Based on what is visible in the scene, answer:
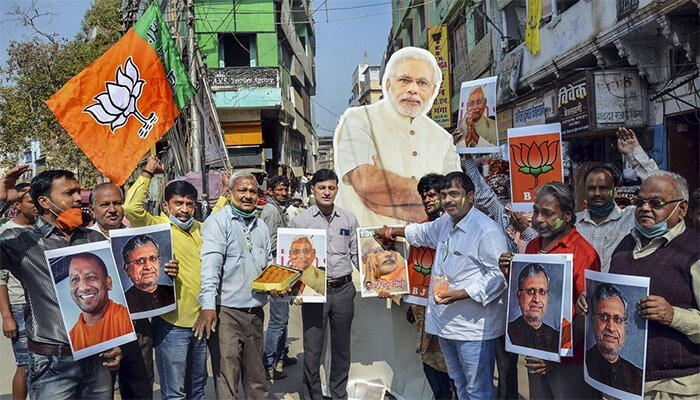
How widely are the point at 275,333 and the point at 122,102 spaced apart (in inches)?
Answer: 105

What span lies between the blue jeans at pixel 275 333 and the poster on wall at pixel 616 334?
339 centimetres

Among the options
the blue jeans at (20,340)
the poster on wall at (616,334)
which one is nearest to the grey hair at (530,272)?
the poster on wall at (616,334)

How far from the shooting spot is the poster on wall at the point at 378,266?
463cm

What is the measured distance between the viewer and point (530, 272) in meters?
2.99

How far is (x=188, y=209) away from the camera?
386cm

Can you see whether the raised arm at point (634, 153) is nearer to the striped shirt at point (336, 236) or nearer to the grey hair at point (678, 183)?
the grey hair at point (678, 183)

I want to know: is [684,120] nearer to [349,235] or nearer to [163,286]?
[349,235]

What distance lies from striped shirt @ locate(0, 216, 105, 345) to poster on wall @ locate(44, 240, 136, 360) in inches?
2.9

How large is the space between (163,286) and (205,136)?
19.5 ft

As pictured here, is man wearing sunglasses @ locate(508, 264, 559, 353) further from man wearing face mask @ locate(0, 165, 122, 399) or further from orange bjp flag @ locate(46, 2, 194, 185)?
orange bjp flag @ locate(46, 2, 194, 185)

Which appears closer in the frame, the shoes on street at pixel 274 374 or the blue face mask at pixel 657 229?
the blue face mask at pixel 657 229

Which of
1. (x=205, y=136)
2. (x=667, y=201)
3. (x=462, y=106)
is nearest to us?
(x=667, y=201)

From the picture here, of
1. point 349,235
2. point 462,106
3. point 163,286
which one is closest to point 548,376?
point 349,235

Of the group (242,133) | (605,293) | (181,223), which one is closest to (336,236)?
(181,223)
